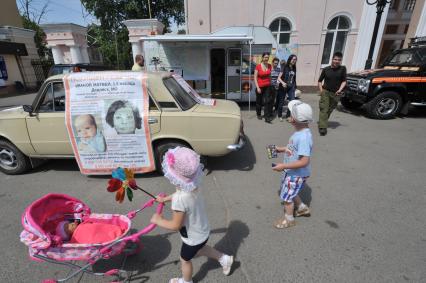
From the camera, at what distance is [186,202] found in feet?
5.71

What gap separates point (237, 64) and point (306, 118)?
7275 millimetres

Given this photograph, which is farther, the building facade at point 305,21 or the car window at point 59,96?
the building facade at point 305,21

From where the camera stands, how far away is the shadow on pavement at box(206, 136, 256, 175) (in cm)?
437

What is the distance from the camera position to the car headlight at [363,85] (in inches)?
272

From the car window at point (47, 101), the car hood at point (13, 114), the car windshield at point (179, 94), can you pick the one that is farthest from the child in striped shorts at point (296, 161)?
the car hood at point (13, 114)

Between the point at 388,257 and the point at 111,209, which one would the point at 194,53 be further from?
the point at 388,257

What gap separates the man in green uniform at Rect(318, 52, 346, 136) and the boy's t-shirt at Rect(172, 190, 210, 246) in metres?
5.08

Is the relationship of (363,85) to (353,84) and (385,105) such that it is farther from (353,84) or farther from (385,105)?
(385,105)

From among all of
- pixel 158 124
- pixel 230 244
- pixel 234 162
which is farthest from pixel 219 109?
pixel 230 244

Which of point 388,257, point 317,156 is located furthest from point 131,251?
point 317,156

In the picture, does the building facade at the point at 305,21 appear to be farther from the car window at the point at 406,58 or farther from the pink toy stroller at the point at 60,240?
the pink toy stroller at the point at 60,240

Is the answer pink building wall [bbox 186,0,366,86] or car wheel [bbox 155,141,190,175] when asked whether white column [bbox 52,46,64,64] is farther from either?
car wheel [bbox 155,141,190,175]

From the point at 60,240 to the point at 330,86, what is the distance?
597cm

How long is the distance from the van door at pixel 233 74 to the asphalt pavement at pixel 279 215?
181 inches
